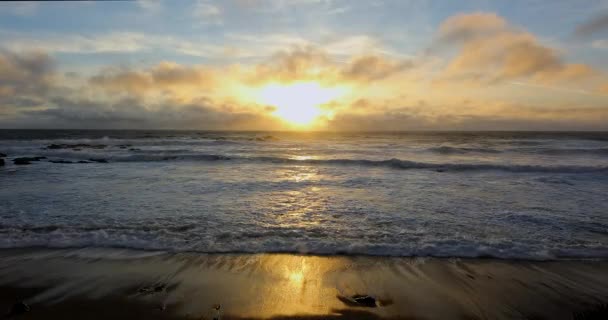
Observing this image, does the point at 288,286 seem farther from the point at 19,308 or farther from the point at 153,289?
the point at 19,308

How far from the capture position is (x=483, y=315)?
408 centimetres

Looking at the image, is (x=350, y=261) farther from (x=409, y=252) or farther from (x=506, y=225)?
(x=506, y=225)

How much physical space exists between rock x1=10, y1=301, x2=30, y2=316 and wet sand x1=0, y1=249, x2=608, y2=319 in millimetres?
55

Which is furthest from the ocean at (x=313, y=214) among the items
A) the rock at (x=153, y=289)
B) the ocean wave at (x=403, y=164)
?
the ocean wave at (x=403, y=164)

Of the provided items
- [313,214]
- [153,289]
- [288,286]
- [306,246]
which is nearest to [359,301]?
[288,286]

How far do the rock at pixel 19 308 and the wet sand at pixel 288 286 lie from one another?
0.06 m

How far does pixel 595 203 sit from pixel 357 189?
739cm

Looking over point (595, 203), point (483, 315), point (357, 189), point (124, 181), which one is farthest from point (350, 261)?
point (124, 181)

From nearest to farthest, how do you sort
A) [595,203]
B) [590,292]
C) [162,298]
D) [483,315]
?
1. [483,315]
2. [162,298]
3. [590,292]
4. [595,203]

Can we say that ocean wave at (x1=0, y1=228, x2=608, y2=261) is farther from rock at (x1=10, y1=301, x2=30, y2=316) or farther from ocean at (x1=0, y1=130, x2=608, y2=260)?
rock at (x1=10, y1=301, x2=30, y2=316)

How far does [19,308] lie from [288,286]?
3218 millimetres

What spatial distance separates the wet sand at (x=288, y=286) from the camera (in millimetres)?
4082

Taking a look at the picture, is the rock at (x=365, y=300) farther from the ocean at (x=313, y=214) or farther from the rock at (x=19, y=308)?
the rock at (x=19, y=308)

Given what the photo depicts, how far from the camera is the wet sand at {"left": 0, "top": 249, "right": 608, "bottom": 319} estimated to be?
408 centimetres
